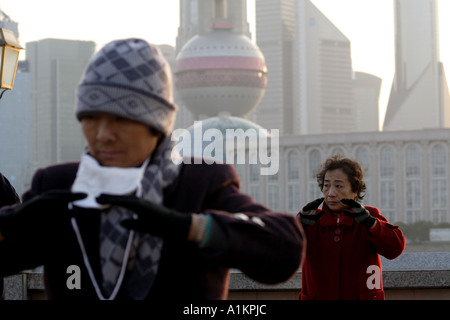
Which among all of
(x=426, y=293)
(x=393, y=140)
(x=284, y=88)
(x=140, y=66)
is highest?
(x=284, y=88)

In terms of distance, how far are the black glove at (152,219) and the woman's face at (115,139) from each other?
230 millimetres

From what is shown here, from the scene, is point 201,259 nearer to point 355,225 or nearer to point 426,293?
point 355,225

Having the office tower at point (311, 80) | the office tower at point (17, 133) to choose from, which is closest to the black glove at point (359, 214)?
the office tower at point (17, 133)

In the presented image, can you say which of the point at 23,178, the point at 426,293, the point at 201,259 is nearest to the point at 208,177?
the point at 201,259

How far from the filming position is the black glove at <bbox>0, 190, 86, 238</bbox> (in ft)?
7.74

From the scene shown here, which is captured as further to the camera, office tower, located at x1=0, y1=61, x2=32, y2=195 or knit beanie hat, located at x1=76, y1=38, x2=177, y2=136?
Answer: office tower, located at x1=0, y1=61, x2=32, y2=195

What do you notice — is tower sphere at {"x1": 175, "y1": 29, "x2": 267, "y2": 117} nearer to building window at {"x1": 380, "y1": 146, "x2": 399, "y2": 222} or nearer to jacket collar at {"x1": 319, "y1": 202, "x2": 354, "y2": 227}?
building window at {"x1": 380, "y1": 146, "x2": 399, "y2": 222}

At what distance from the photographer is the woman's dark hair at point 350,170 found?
225 inches

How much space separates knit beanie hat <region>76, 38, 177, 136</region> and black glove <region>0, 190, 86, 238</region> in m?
0.26

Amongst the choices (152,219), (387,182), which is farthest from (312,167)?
(152,219)

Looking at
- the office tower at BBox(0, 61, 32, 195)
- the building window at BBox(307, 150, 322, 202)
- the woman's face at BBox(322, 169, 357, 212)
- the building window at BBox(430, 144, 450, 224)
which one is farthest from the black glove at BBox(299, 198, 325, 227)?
the office tower at BBox(0, 61, 32, 195)
